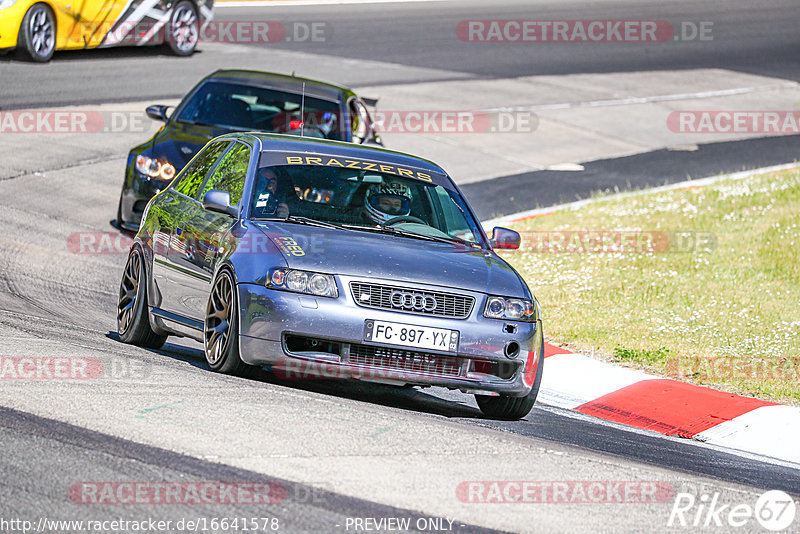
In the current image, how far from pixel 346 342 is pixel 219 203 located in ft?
4.37

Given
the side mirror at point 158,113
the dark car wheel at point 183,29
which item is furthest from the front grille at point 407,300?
the dark car wheel at point 183,29

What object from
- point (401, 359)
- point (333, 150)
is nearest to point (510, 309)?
point (401, 359)

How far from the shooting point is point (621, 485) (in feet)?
18.9

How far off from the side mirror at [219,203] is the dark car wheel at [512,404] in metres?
1.91

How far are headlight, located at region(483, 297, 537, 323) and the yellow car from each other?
14430mm

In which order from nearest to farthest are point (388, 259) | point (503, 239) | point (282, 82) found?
1. point (388, 259)
2. point (503, 239)
3. point (282, 82)

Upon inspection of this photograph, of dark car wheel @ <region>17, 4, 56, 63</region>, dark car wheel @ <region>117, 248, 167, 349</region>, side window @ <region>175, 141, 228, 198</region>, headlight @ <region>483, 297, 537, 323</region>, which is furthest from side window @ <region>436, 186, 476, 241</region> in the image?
dark car wheel @ <region>17, 4, 56, 63</region>

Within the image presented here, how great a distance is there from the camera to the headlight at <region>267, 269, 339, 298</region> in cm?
707

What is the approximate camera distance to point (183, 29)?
79.1 feet

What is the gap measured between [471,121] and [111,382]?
15.4 metres

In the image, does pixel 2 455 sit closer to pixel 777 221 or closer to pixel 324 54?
pixel 777 221

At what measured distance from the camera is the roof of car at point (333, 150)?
27.5 ft

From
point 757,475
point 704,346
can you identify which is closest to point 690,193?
point 704,346

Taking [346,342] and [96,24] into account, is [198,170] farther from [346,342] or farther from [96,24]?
[96,24]
